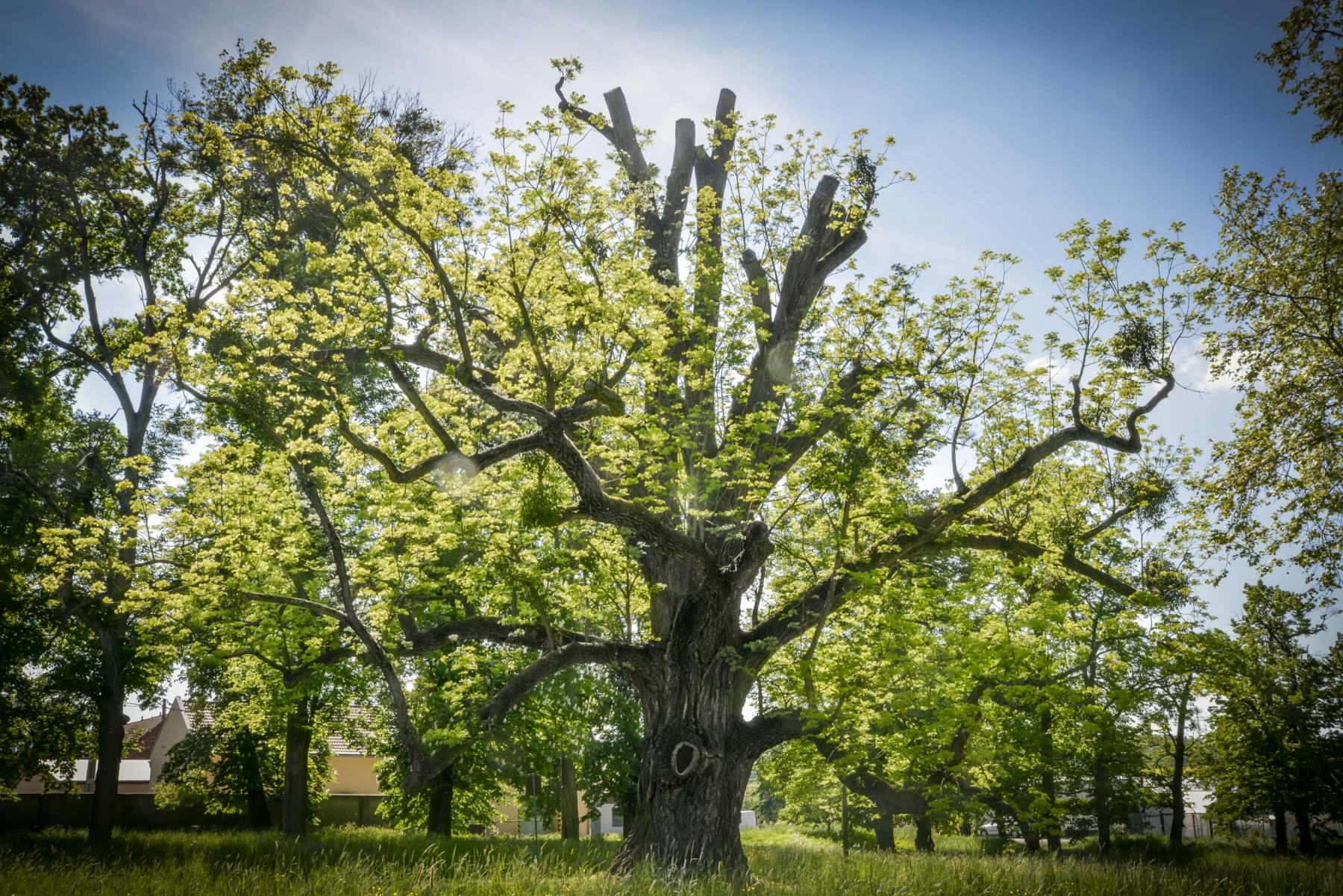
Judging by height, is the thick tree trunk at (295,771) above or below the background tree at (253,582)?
below

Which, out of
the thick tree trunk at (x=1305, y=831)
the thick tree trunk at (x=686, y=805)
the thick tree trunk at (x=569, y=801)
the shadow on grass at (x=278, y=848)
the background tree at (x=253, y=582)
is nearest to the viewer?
the thick tree trunk at (x=686, y=805)

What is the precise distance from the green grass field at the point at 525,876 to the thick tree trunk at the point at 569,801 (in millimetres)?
8420

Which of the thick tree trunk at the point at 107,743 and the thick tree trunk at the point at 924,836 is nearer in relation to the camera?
the thick tree trunk at the point at 107,743

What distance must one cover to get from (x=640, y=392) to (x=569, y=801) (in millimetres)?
18502

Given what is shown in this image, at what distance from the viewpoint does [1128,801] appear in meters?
23.6

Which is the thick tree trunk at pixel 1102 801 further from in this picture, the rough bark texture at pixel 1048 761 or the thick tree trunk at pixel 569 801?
the thick tree trunk at pixel 569 801

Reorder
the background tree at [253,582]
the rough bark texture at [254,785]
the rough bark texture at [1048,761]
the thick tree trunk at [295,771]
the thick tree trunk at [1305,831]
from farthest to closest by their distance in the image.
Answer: the rough bark texture at [254,785] < the thick tree trunk at [1305,831] < the thick tree trunk at [295,771] < the rough bark texture at [1048,761] < the background tree at [253,582]

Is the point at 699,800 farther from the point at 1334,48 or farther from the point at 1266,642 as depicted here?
the point at 1266,642

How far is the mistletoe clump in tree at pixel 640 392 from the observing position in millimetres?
9648

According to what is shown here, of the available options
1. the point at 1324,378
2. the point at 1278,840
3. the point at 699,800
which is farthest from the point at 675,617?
the point at 1278,840

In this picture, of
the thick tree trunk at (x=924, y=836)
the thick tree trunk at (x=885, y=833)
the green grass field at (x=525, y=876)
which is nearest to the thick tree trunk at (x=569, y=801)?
the green grass field at (x=525, y=876)

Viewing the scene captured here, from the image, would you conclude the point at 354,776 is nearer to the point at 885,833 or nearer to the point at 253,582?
the point at 885,833

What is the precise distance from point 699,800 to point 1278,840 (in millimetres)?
25608

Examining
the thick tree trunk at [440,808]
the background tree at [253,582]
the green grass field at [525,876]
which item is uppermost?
the background tree at [253,582]
